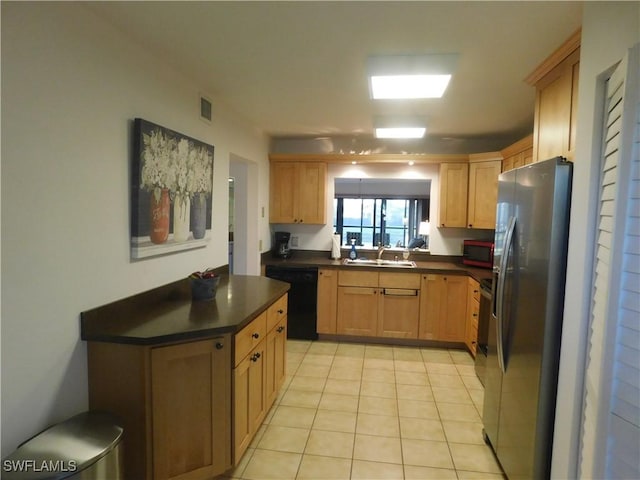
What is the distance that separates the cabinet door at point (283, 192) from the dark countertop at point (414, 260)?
0.52 meters

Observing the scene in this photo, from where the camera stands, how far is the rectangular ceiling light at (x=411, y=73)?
2.12 metres

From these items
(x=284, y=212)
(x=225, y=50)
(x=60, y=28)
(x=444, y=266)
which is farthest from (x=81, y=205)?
(x=444, y=266)

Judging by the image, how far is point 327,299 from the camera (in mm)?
4121

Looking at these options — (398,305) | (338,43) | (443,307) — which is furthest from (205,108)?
(443,307)

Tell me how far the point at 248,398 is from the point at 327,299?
212 centimetres

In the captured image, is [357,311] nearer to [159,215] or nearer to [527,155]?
[527,155]

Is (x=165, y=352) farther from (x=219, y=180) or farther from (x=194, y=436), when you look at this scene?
(x=219, y=180)

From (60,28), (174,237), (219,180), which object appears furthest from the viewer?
(219,180)

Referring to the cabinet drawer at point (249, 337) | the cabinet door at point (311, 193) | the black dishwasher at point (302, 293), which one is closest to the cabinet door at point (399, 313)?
the black dishwasher at point (302, 293)

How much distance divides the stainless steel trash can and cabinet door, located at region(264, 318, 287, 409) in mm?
1037

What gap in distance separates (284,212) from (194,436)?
302 cm

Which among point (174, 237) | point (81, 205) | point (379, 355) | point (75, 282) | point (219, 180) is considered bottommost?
point (379, 355)

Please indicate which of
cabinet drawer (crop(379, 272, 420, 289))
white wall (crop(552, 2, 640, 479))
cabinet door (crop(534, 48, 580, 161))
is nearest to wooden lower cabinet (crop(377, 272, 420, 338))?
cabinet drawer (crop(379, 272, 420, 289))

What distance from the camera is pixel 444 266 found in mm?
4137
